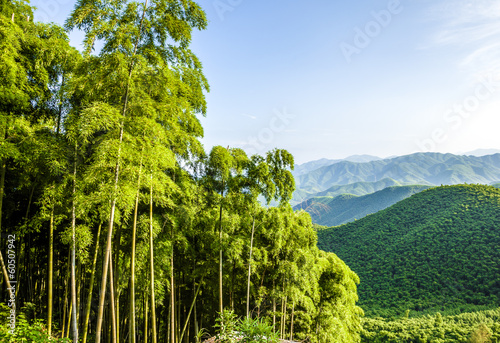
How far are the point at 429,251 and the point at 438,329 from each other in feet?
41.4

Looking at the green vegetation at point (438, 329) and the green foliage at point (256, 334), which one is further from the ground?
the green foliage at point (256, 334)

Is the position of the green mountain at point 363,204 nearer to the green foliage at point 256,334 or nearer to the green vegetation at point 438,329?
the green vegetation at point 438,329

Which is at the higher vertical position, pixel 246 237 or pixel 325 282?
pixel 246 237

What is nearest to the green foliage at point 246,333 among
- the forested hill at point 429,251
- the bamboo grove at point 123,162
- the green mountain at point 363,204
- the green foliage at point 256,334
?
the green foliage at point 256,334

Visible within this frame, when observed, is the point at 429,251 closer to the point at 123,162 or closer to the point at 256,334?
the point at 256,334

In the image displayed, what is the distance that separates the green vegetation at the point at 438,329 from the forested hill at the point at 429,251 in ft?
6.78

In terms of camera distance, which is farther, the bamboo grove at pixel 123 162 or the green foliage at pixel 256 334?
the bamboo grove at pixel 123 162

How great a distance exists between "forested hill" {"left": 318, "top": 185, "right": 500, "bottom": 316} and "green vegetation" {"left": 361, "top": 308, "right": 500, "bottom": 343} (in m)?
2.07

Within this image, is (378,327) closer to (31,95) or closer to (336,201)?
(31,95)

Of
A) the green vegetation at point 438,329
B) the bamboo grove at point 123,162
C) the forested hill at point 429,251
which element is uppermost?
the bamboo grove at point 123,162

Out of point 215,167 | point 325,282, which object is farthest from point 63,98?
point 325,282

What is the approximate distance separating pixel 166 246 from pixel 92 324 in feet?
23.7

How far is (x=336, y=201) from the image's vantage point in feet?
435

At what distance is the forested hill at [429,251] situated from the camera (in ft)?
78.5
